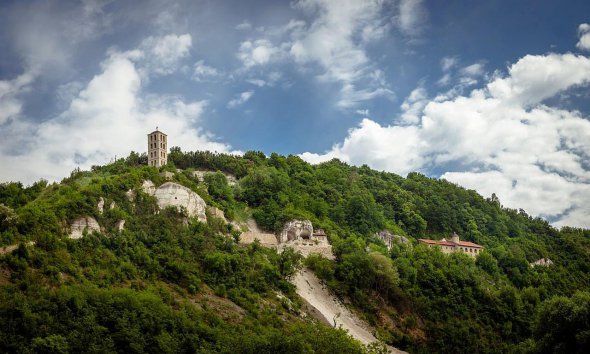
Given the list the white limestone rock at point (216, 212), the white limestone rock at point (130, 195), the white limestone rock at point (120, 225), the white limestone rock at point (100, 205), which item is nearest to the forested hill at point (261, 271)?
the white limestone rock at point (120, 225)

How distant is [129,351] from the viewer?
3881 cm

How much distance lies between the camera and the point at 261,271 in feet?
196

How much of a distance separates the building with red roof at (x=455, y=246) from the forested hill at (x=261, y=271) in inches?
98.5

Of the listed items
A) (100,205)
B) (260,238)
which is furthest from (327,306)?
(100,205)

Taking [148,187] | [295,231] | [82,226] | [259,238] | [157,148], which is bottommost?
[82,226]

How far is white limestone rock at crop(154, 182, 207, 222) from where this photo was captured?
201 ft

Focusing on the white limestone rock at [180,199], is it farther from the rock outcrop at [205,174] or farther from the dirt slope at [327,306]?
the rock outcrop at [205,174]

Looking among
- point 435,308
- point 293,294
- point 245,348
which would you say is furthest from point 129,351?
point 435,308

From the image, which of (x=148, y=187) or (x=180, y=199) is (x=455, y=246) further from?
(x=148, y=187)

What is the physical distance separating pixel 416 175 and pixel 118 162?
62551mm

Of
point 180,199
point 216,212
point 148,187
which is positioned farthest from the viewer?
point 216,212

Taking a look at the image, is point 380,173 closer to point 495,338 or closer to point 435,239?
point 435,239

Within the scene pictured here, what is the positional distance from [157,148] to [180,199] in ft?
54.8

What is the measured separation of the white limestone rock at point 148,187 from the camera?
60.9 m
